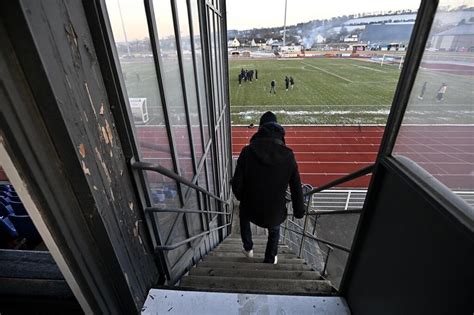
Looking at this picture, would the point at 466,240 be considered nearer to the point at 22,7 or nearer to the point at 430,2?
the point at 430,2

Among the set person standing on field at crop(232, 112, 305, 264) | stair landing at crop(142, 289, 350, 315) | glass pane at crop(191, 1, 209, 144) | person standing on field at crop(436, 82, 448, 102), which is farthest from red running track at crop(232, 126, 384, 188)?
person standing on field at crop(436, 82, 448, 102)

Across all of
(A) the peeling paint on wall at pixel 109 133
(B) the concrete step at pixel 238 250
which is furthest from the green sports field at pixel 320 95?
(A) the peeling paint on wall at pixel 109 133

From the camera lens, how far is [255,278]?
2.41 m

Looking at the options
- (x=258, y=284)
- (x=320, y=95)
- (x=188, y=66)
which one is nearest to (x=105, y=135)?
(x=258, y=284)

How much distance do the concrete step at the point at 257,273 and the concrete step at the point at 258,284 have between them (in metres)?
0.24

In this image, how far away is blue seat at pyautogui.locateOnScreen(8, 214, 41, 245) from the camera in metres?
3.48

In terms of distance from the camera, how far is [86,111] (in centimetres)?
106

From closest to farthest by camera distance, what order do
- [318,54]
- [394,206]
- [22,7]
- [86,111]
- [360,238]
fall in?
[22,7] → [86,111] → [394,206] → [360,238] → [318,54]

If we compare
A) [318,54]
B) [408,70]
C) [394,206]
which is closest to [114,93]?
[408,70]

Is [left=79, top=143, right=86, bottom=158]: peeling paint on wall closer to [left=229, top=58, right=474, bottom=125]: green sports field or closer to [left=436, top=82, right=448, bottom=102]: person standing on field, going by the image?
[left=436, top=82, right=448, bottom=102]: person standing on field

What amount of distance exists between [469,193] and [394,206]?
39 cm

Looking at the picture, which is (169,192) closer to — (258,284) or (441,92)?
(258,284)

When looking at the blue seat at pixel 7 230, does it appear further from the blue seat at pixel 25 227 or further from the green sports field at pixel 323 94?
the green sports field at pixel 323 94

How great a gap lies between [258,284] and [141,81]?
194cm
